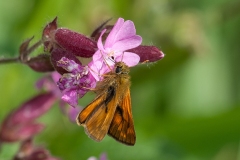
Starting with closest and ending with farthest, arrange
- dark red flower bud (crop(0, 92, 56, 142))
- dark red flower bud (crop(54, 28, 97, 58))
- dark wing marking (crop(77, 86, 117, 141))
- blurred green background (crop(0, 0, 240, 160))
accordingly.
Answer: dark wing marking (crop(77, 86, 117, 141)), dark red flower bud (crop(54, 28, 97, 58)), dark red flower bud (crop(0, 92, 56, 142)), blurred green background (crop(0, 0, 240, 160))

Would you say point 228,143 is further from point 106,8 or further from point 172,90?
point 106,8

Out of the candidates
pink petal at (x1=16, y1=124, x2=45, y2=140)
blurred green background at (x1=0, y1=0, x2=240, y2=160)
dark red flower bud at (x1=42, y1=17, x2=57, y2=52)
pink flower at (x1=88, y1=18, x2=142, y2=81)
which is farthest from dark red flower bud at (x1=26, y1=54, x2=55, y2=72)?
blurred green background at (x1=0, y1=0, x2=240, y2=160)

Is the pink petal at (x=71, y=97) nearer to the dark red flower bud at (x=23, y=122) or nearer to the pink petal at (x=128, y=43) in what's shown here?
the pink petal at (x=128, y=43)

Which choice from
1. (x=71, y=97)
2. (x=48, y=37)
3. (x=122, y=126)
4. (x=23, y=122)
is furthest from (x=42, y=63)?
(x=23, y=122)

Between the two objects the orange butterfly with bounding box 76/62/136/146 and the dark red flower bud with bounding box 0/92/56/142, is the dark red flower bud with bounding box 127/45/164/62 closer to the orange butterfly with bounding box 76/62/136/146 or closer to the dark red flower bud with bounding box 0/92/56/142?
the orange butterfly with bounding box 76/62/136/146

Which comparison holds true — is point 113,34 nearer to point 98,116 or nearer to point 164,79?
point 98,116

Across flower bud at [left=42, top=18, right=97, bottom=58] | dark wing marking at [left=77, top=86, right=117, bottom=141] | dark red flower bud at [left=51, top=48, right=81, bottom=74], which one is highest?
flower bud at [left=42, top=18, right=97, bottom=58]

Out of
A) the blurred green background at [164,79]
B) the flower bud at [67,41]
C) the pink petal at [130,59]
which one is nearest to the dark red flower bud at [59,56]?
the flower bud at [67,41]
